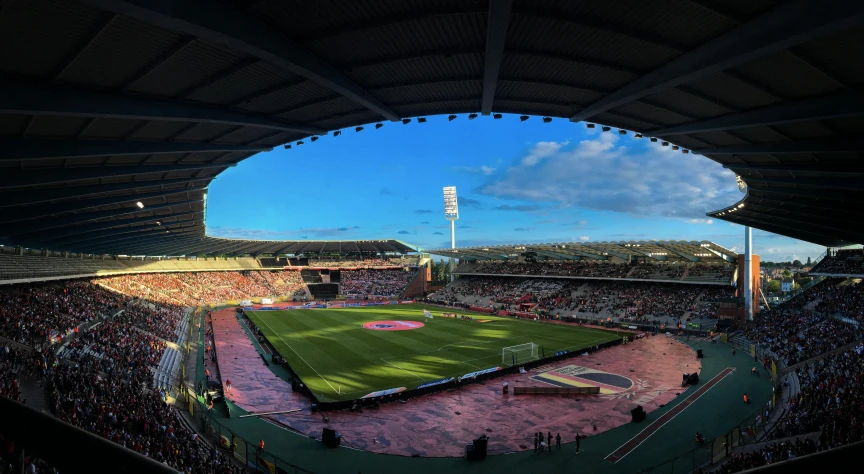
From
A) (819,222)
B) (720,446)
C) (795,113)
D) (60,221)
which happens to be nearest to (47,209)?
(60,221)

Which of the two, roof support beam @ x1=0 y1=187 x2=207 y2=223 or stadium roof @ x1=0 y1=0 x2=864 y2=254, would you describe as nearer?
stadium roof @ x1=0 y1=0 x2=864 y2=254

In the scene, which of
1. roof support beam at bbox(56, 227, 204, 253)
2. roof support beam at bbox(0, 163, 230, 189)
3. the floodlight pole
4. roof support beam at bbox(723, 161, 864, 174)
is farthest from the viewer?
the floodlight pole

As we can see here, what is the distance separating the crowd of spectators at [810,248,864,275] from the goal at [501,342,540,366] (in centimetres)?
2808

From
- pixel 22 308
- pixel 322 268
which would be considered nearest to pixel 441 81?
pixel 22 308

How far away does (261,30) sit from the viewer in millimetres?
9664

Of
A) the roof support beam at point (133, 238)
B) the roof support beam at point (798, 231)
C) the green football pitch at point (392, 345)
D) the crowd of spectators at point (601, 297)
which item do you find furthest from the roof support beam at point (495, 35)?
the crowd of spectators at point (601, 297)

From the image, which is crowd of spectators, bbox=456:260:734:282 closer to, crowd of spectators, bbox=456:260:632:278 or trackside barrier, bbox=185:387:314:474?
crowd of spectators, bbox=456:260:632:278

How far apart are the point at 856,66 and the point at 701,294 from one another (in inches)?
2083

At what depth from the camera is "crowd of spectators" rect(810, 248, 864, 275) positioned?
42194mm

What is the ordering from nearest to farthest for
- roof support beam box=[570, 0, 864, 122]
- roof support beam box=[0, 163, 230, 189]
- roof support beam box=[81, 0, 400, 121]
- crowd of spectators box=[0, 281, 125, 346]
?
roof support beam box=[81, 0, 400, 121], roof support beam box=[570, 0, 864, 122], roof support beam box=[0, 163, 230, 189], crowd of spectators box=[0, 281, 125, 346]

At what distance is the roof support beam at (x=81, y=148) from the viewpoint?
1300 cm

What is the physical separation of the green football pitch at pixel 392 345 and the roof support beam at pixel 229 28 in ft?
68.8

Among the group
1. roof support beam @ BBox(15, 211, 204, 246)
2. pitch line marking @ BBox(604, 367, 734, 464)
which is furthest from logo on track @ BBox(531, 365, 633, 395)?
roof support beam @ BBox(15, 211, 204, 246)

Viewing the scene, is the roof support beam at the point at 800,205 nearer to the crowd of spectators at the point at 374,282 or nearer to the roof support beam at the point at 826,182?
the roof support beam at the point at 826,182
